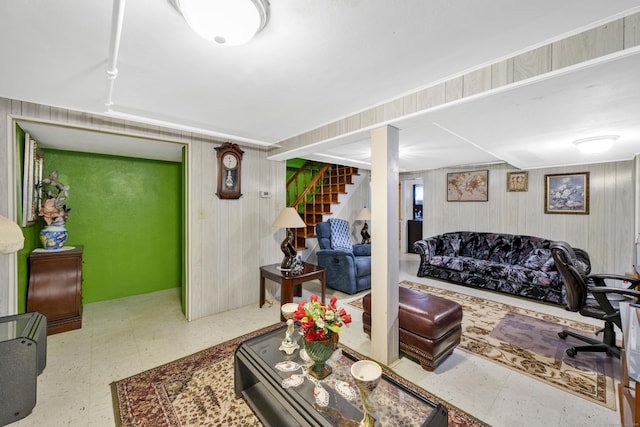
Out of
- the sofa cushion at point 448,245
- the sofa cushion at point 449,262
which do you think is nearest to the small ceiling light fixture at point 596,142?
the sofa cushion at point 449,262

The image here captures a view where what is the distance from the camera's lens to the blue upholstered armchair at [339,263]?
3.97 metres

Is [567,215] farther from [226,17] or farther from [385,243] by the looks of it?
[226,17]

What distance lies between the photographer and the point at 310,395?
4.44 feet

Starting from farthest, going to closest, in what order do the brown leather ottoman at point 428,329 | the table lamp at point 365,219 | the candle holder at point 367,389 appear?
the table lamp at point 365,219 < the brown leather ottoman at point 428,329 < the candle holder at point 367,389

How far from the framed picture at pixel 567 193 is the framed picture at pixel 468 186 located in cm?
97

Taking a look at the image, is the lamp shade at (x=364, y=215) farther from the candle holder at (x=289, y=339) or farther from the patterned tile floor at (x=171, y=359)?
the candle holder at (x=289, y=339)

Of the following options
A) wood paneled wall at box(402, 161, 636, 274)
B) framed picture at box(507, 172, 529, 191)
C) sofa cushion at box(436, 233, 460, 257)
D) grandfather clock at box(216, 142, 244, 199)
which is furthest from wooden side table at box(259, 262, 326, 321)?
framed picture at box(507, 172, 529, 191)

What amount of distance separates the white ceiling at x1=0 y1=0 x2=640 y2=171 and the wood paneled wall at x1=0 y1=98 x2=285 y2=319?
0.20m

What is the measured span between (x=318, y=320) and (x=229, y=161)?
2.60 metres

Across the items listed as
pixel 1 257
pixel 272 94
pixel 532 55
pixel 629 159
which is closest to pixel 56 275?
pixel 1 257

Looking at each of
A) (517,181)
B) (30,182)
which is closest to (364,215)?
(517,181)

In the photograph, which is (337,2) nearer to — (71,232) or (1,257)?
(1,257)

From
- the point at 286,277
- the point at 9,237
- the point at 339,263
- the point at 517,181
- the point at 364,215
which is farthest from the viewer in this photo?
the point at 364,215

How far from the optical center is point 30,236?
2.69 m
